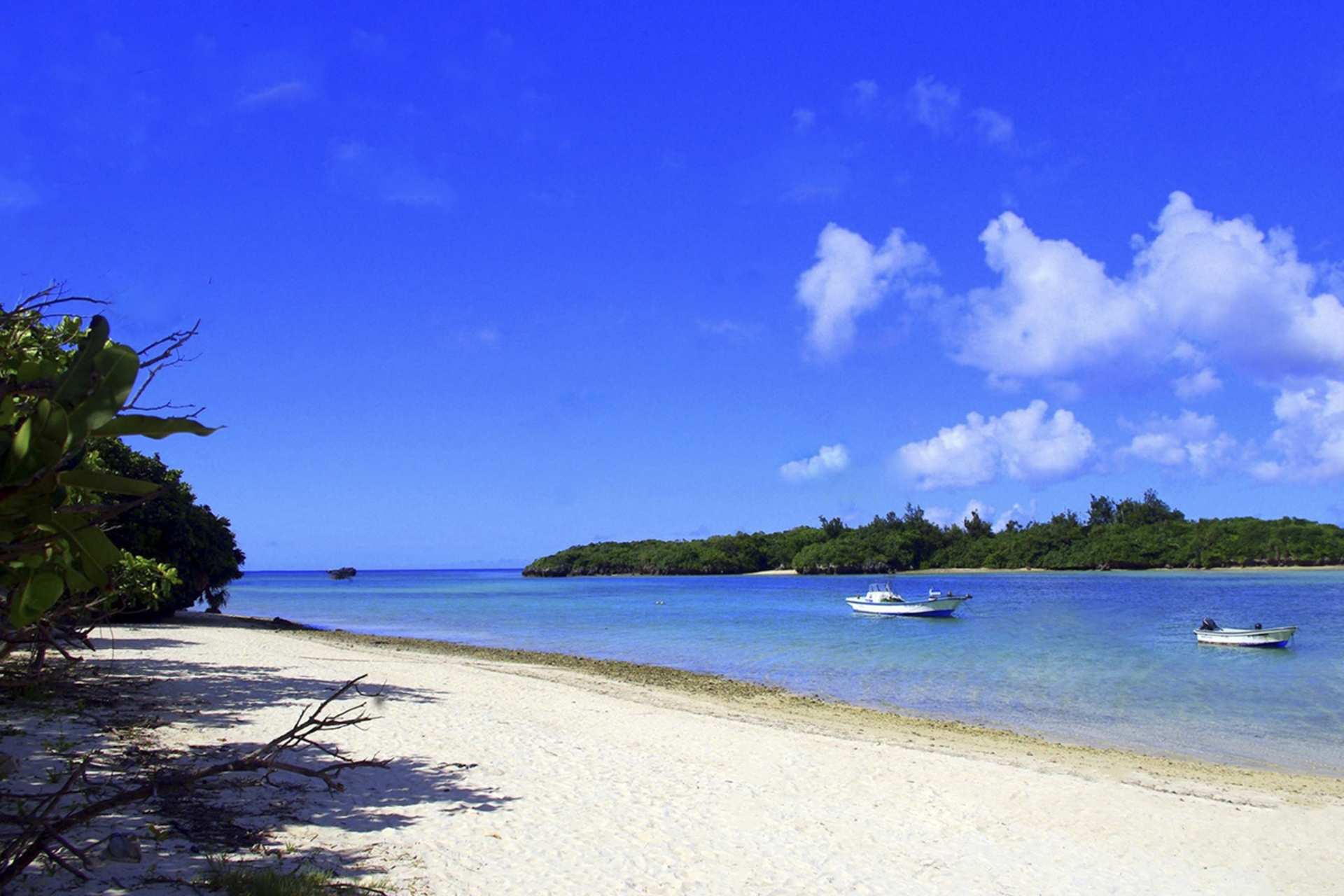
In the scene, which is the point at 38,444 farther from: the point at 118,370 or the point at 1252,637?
the point at 1252,637

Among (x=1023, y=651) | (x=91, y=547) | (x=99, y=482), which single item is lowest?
(x=1023, y=651)

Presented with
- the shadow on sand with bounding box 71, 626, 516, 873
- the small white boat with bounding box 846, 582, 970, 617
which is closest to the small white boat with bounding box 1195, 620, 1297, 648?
the small white boat with bounding box 846, 582, 970, 617

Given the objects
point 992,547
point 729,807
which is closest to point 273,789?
point 729,807

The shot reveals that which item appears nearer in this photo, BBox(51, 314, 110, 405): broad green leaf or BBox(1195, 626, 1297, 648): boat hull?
BBox(51, 314, 110, 405): broad green leaf

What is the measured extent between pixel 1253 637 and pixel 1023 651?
26.4 feet

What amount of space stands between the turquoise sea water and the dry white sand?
145 inches

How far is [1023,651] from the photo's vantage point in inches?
1268

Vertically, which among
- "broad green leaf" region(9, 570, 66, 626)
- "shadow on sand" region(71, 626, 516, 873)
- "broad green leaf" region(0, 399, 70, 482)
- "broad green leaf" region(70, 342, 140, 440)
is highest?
"broad green leaf" region(70, 342, 140, 440)

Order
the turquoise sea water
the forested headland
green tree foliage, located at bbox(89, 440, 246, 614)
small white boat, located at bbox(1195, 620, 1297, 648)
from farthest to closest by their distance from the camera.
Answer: the forested headland
small white boat, located at bbox(1195, 620, 1297, 648)
green tree foliage, located at bbox(89, 440, 246, 614)
the turquoise sea water

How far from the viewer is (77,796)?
743 cm

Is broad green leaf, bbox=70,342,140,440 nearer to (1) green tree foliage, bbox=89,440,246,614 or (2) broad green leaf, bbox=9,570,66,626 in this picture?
(2) broad green leaf, bbox=9,570,66,626

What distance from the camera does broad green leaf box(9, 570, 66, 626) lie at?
3.02 metres

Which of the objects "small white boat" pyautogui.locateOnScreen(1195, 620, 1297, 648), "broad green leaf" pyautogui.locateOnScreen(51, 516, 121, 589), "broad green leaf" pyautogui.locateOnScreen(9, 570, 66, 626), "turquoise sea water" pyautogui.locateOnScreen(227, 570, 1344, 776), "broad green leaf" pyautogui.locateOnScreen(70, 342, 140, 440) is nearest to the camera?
"broad green leaf" pyautogui.locateOnScreen(70, 342, 140, 440)

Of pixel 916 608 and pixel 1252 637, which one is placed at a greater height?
pixel 1252 637
